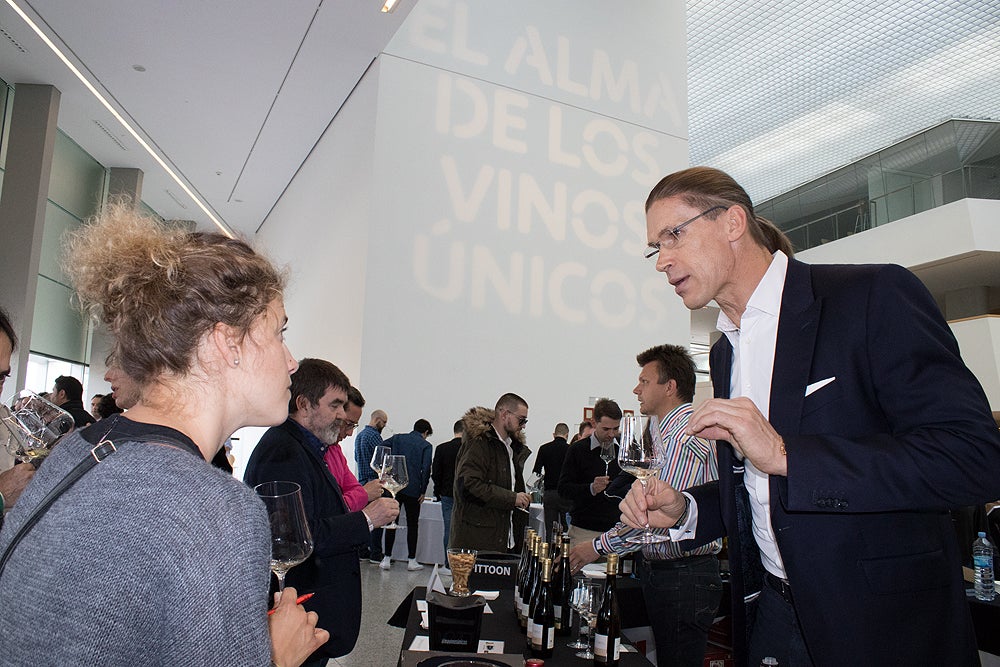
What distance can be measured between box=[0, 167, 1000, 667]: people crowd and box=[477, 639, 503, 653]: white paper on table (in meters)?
0.41

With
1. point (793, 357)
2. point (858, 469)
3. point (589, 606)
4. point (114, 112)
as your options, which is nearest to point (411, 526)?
point (589, 606)

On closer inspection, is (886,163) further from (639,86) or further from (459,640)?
(459,640)

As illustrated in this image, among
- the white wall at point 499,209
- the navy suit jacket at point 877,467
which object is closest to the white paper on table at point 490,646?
the navy suit jacket at point 877,467

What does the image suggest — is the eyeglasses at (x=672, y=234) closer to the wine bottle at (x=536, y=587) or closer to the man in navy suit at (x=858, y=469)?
the man in navy suit at (x=858, y=469)

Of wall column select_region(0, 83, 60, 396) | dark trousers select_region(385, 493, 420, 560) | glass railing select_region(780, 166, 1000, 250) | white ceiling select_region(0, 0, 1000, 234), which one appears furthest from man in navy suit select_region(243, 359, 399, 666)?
glass railing select_region(780, 166, 1000, 250)

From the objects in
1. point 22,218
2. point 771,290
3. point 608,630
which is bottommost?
point 608,630

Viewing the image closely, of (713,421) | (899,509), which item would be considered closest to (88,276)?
(713,421)

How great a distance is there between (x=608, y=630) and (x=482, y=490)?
279cm

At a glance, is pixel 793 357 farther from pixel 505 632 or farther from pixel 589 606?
pixel 505 632

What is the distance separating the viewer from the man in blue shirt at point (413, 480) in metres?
6.92

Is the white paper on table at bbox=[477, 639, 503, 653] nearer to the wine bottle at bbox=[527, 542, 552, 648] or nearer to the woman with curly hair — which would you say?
the wine bottle at bbox=[527, 542, 552, 648]

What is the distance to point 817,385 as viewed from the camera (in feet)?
4.42

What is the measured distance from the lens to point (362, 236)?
7.71m

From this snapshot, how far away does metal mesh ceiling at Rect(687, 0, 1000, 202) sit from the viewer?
9789 millimetres
